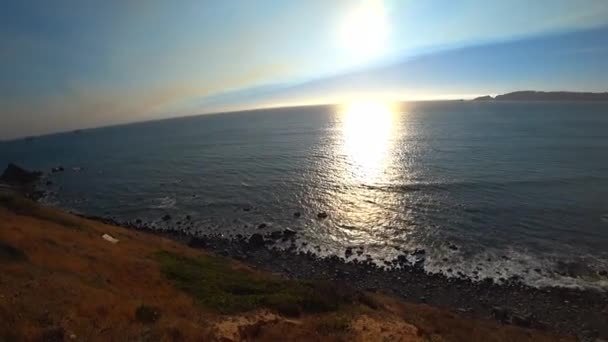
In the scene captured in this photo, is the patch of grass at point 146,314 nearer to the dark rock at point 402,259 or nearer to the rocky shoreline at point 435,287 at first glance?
the rocky shoreline at point 435,287

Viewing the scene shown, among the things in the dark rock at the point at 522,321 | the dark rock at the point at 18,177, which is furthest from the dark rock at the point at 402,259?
the dark rock at the point at 18,177

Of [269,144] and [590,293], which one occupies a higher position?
[269,144]

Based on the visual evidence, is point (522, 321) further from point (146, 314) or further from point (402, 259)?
point (146, 314)

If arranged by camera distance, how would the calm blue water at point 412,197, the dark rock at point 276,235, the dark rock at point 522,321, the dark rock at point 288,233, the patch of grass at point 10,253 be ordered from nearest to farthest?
1. the patch of grass at point 10,253
2. the dark rock at point 522,321
3. the calm blue water at point 412,197
4. the dark rock at point 276,235
5. the dark rock at point 288,233

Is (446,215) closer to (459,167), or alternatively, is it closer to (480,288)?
(480,288)

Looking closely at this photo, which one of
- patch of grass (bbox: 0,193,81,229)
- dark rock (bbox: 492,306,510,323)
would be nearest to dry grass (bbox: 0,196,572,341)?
dark rock (bbox: 492,306,510,323)

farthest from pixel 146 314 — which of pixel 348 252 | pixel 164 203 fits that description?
pixel 164 203

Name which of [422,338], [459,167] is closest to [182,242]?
[422,338]
